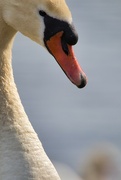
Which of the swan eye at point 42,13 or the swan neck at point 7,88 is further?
the swan neck at point 7,88

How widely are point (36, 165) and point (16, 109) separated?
0.24 metres

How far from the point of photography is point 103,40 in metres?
13.1

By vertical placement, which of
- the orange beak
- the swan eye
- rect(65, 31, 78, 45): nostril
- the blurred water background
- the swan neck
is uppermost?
the swan eye

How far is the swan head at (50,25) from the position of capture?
4.16 metres

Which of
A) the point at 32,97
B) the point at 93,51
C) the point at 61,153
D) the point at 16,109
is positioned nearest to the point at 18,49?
the point at 93,51

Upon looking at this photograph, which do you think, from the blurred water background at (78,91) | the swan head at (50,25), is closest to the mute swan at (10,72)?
the swan head at (50,25)

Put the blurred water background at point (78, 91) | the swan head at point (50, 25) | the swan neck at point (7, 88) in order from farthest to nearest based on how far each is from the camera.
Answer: the blurred water background at point (78, 91) < the swan neck at point (7, 88) < the swan head at point (50, 25)

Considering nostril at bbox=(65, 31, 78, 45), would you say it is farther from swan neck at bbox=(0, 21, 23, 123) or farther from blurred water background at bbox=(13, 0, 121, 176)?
blurred water background at bbox=(13, 0, 121, 176)

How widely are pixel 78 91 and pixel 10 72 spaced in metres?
7.39

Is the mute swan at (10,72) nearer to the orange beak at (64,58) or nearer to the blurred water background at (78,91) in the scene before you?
the orange beak at (64,58)

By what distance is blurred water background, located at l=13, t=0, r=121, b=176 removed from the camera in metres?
9.95

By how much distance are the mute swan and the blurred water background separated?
3939 millimetres

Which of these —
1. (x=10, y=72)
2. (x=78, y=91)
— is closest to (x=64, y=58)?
(x=10, y=72)

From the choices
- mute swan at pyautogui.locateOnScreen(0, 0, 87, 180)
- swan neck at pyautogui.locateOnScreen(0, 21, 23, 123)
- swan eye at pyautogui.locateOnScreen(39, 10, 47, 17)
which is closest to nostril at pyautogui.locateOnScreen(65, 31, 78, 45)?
mute swan at pyautogui.locateOnScreen(0, 0, 87, 180)
